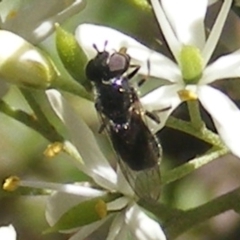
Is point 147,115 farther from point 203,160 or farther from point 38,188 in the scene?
point 38,188

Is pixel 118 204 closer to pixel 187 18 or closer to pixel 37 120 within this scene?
pixel 37 120

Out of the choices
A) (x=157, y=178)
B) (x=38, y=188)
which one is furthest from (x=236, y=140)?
(x=38, y=188)

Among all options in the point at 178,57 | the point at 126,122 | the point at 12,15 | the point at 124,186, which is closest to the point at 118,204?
the point at 124,186

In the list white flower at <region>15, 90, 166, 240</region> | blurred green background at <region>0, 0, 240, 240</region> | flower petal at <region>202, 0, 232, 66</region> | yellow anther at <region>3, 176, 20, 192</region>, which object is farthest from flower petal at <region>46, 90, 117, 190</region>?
blurred green background at <region>0, 0, 240, 240</region>

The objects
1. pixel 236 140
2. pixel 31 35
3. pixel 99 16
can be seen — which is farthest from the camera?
pixel 99 16

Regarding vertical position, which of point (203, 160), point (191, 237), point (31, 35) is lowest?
point (191, 237)

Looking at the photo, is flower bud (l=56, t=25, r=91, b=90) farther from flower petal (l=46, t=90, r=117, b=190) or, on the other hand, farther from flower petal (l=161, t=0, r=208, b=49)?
flower petal (l=161, t=0, r=208, b=49)

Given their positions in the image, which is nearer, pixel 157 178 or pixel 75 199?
pixel 157 178
